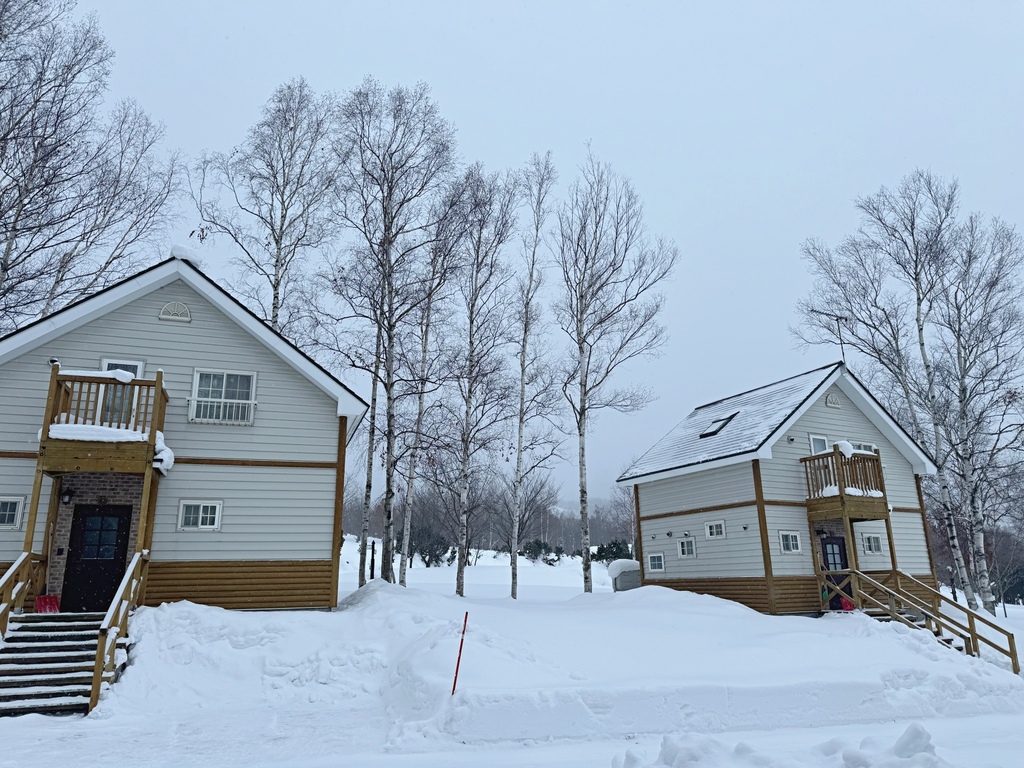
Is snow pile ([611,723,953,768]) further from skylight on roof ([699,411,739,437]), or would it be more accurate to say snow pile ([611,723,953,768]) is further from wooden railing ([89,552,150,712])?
skylight on roof ([699,411,739,437])

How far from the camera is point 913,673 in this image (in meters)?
10.6

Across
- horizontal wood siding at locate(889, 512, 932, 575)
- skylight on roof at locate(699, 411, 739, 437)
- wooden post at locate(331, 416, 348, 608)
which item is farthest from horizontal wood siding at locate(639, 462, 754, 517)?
wooden post at locate(331, 416, 348, 608)

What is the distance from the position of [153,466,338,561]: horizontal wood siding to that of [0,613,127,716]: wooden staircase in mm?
2053

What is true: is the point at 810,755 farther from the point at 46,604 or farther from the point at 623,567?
the point at 623,567

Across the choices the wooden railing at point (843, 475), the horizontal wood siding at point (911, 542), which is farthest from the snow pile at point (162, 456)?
the horizontal wood siding at point (911, 542)

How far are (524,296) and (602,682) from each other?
15.2m

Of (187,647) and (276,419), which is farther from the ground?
(276,419)

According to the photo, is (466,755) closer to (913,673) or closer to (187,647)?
(187,647)

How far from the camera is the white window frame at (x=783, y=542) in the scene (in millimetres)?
17375

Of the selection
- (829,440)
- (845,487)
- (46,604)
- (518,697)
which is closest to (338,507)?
(46,604)

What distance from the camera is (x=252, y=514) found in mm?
13016

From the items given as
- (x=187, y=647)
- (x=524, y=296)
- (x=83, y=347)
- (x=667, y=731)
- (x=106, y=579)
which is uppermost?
(x=524, y=296)

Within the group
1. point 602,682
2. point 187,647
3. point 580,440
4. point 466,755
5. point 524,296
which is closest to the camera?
point 466,755

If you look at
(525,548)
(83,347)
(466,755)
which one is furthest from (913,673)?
(525,548)
